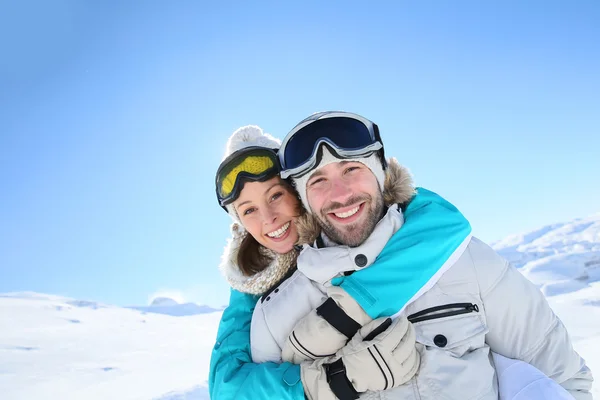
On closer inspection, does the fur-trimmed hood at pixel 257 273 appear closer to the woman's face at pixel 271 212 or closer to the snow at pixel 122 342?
the woman's face at pixel 271 212

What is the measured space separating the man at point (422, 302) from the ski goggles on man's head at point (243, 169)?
0.61 m

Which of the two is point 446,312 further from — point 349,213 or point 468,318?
point 349,213

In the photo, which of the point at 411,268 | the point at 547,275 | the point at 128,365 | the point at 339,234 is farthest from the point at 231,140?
the point at 547,275

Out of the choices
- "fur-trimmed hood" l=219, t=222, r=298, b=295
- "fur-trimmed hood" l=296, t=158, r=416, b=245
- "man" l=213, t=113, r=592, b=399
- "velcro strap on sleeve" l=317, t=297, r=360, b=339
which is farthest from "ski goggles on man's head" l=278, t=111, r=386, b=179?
"velcro strap on sleeve" l=317, t=297, r=360, b=339

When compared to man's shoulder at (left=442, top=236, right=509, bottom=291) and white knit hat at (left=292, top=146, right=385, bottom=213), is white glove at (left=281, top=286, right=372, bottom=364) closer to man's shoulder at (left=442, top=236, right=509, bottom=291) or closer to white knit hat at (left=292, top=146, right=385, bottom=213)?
man's shoulder at (left=442, top=236, right=509, bottom=291)

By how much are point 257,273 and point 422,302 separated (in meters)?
1.32

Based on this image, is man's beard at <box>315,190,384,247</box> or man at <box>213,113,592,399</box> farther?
man's beard at <box>315,190,384,247</box>

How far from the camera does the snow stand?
6.72 meters

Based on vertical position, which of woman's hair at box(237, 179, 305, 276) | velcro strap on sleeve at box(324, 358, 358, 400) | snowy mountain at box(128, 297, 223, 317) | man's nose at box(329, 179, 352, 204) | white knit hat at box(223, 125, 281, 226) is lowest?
snowy mountain at box(128, 297, 223, 317)

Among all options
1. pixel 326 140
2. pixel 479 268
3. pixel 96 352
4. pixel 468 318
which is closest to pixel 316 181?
pixel 326 140

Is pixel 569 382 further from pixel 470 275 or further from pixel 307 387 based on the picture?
pixel 307 387

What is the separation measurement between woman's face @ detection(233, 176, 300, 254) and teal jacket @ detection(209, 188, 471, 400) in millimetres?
824

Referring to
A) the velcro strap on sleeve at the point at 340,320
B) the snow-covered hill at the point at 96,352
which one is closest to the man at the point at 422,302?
the velcro strap on sleeve at the point at 340,320

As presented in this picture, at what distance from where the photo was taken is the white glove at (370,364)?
1.82 meters
